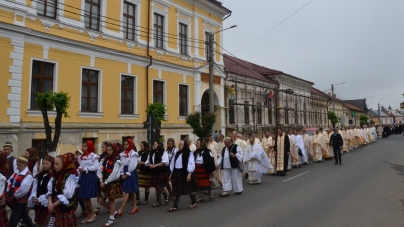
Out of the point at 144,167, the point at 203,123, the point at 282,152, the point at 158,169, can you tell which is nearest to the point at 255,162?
the point at 282,152

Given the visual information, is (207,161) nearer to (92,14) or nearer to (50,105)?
(50,105)

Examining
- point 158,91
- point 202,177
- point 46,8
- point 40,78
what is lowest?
point 202,177

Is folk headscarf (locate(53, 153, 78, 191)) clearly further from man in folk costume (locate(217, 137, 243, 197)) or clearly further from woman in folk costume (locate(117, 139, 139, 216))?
man in folk costume (locate(217, 137, 243, 197))

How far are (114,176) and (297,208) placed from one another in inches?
182

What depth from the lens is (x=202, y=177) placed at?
375 inches

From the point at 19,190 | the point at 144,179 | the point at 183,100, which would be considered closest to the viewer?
the point at 19,190

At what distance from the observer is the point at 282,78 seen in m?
37.2

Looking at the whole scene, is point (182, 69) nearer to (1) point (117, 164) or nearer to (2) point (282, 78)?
(1) point (117, 164)

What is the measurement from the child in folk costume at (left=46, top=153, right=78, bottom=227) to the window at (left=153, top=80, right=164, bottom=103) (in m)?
14.7

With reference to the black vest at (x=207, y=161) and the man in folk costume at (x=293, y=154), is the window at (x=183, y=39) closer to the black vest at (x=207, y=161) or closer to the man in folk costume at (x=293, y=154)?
the man in folk costume at (x=293, y=154)

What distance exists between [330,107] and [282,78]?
23.4 meters

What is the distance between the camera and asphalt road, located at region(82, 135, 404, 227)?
6.94m

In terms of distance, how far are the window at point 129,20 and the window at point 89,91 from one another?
3.40m

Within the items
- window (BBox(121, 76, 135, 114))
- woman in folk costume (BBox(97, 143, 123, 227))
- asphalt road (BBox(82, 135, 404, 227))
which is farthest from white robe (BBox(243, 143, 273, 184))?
window (BBox(121, 76, 135, 114))
